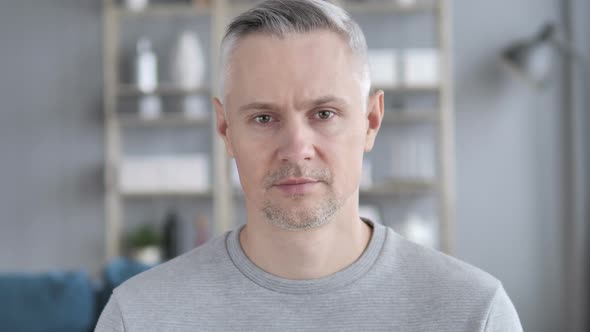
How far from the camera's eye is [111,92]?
4.31 metres

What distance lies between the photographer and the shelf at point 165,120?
14.0ft

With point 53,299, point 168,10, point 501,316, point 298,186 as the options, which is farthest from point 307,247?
point 168,10

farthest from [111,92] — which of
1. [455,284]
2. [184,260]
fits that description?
[455,284]

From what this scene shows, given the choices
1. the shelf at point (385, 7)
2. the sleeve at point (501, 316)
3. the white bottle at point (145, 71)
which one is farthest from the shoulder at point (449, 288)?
the white bottle at point (145, 71)

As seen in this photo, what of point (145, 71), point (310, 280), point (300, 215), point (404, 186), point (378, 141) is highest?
point (145, 71)

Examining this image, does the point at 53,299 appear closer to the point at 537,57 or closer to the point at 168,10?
the point at 168,10

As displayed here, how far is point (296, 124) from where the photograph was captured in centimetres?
118

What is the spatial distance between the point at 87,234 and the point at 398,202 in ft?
6.79

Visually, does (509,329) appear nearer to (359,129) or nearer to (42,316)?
(359,129)

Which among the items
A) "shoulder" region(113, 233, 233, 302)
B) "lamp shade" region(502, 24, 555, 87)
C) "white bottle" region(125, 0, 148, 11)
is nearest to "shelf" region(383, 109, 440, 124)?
"lamp shade" region(502, 24, 555, 87)

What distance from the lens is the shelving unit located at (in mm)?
4113

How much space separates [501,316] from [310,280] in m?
0.35

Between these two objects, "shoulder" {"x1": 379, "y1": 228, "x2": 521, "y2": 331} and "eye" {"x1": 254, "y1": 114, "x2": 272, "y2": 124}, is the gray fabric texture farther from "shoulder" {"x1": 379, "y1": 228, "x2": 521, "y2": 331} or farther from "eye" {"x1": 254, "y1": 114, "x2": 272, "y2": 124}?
"eye" {"x1": 254, "y1": 114, "x2": 272, "y2": 124}

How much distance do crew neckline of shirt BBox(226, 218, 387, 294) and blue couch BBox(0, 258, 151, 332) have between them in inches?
37.3
